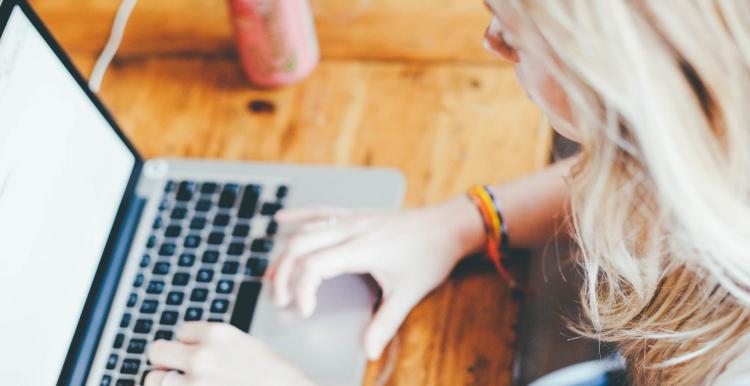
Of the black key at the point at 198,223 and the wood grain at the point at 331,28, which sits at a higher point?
the wood grain at the point at 331,28

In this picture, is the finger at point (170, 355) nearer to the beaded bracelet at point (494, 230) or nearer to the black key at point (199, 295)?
the black key at point (199, 295)

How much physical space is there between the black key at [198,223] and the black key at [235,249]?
0.13 feet

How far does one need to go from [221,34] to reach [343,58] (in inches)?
6.5

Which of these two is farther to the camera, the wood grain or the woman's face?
the wood grain

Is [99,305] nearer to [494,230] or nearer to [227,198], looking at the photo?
[227,198]

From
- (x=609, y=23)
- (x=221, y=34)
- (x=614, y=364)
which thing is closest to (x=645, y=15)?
(x=609, y=23)

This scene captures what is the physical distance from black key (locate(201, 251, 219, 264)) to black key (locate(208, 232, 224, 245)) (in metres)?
0.01

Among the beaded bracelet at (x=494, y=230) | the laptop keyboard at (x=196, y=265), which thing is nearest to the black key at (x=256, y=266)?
the laptop keyboard at (x=196, y=265)

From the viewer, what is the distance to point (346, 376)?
2.19 feet

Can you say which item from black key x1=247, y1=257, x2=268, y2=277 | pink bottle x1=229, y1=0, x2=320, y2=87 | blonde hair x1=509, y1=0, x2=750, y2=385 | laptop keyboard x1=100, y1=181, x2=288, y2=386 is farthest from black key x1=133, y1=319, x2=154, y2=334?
blonde hair x1=509, y1=0, x2=750, y2=385

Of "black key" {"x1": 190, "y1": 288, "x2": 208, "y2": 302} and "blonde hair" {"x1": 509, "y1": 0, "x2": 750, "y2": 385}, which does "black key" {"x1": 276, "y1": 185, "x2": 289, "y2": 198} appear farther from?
"blonde hair" {"x1": 509, "y1": 0, "x2": 750, "y2": 385}

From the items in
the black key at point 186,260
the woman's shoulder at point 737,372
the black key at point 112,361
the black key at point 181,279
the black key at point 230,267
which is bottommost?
the black key at point 112,361

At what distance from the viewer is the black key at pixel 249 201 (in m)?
0.77

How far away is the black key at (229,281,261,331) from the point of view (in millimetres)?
710
